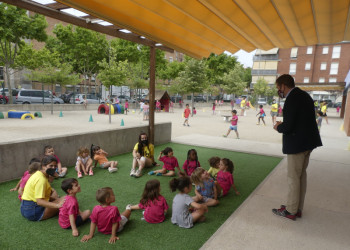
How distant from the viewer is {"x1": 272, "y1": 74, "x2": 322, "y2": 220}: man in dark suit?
3449 mm

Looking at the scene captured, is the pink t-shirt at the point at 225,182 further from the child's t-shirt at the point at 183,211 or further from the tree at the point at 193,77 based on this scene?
the tree at the point at 193,77

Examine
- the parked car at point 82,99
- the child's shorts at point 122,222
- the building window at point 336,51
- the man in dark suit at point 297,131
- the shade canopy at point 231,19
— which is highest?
the building window at point 336,51

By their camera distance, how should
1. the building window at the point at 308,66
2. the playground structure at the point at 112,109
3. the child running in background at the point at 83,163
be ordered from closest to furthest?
the child running in background at the point at 83,163 < the playground structure at the point at 112,109 < the building window at the point at 308,66

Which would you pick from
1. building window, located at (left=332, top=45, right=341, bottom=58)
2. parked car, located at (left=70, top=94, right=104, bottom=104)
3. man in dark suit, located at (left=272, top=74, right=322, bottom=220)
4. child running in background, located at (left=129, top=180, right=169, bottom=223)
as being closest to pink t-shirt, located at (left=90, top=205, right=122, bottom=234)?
child running in background, located at (left=129, top=180, right=169, bottom=223)

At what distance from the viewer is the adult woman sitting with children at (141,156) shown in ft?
19.6

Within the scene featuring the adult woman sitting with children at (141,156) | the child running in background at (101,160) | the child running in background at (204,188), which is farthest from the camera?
the child running in background at (101,160)

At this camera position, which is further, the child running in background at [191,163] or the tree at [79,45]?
the tree at [79,45]

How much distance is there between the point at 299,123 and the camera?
347 cm

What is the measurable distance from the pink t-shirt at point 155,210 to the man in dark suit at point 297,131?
197 cm

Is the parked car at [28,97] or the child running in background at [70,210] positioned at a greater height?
the parked car at [28,97]

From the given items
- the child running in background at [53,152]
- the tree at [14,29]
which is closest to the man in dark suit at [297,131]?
the child running in background at [53,152]

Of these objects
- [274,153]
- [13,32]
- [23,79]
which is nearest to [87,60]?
[23,79]

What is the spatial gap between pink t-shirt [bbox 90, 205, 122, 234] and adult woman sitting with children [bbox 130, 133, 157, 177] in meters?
2.48

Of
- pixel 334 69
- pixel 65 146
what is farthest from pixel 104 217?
pixel 334 69
